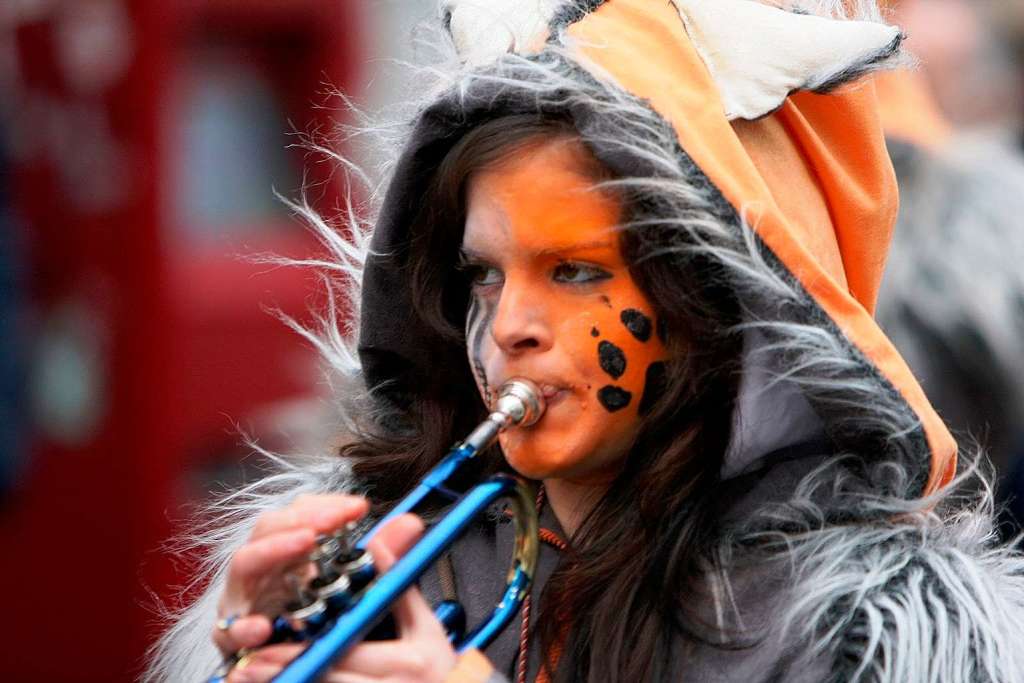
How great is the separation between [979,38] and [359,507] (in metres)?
3.42

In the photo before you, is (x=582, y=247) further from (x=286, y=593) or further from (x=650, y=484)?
(x=286, y=593)

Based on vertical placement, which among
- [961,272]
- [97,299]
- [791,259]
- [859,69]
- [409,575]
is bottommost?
[961,272]

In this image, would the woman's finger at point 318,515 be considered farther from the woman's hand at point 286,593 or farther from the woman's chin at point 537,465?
the woman's chin at point 537,465

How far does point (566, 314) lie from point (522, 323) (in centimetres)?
6

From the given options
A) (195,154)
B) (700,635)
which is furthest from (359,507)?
(195,154)

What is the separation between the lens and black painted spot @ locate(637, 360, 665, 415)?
1.84m

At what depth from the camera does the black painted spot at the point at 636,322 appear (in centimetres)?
182

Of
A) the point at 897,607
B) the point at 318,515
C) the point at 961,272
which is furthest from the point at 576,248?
the point at 961,272

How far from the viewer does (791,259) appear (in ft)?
5.82

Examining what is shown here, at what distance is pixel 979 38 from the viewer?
4.42 metres

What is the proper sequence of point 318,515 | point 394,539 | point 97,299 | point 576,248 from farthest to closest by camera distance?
point 97,299
point 576,248
point 394,539
point 318,515

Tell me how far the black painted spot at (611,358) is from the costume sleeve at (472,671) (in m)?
0.38

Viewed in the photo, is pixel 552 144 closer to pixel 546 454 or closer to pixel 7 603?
pixel 546 454

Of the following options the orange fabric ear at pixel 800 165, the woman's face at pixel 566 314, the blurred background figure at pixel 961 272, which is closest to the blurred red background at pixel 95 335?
the blurred background figure at pixel 961 272
